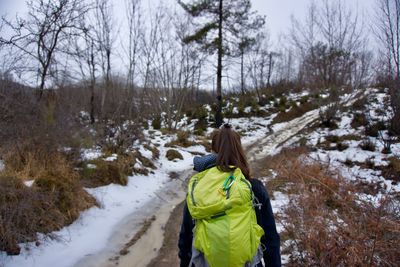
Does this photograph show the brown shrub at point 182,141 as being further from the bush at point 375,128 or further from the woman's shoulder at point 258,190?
the woman's shoulder at point 258,190

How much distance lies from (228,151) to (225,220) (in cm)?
49

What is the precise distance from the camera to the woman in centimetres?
224

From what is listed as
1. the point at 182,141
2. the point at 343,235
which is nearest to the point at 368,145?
the point at 182,141

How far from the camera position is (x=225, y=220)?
6.51 feet

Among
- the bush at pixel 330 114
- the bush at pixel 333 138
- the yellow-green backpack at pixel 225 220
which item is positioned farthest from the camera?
the bush at pixel 330 114

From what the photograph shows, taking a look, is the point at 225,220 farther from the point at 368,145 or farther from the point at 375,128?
the point at 375,128

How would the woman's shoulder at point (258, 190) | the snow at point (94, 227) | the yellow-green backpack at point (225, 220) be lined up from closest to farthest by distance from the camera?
1. the yellow-green backpack at point (225, 220)
2. the woman's shoulder at point (258, 190)
3. the snow at point (94, 227)

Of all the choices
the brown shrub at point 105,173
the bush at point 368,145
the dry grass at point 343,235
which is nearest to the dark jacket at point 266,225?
the dry grass at point 343,235

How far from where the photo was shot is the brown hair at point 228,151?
2242 millimetres

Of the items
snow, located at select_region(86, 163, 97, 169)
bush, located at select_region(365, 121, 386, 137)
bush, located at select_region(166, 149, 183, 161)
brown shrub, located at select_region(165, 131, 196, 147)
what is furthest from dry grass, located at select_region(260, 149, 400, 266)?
brown shrub, located at select_region(165, 131, 196, 147)

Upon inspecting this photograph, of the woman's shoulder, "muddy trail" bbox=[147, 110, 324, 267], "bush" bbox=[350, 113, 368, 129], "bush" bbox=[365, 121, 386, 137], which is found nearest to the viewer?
the woman's shoulder

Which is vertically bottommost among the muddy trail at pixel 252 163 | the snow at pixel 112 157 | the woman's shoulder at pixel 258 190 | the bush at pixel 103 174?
the muddy trail at pixel 252 163

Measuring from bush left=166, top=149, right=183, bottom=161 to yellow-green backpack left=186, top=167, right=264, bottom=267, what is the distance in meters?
9.52

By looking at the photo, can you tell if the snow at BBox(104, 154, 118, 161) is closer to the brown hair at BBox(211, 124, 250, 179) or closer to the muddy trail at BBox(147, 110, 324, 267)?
the muddy trail at BBox(147, 110, 324, 267)
